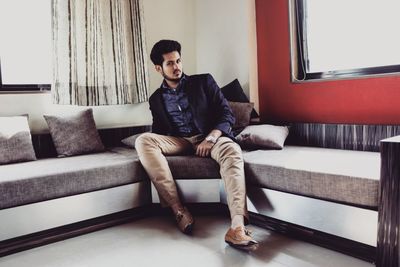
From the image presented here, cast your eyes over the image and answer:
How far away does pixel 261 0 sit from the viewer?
131 inches

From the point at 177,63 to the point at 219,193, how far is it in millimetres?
1029

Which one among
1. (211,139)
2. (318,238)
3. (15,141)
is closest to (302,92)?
(211,139)

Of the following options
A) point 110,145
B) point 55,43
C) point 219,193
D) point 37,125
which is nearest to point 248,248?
point 219,193

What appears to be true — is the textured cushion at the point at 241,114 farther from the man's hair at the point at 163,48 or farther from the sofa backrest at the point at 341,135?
the man's hair at the point at 163,48

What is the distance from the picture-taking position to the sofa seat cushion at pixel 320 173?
179 cm

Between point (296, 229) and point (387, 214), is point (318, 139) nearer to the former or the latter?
point (296, 229)

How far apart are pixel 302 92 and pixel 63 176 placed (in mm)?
2053

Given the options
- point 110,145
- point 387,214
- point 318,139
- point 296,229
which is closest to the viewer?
point 387,214

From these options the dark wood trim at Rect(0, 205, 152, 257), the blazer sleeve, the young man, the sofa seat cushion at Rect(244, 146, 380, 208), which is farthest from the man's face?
the dark wood trim at Rect(0, 205, 152, 257)

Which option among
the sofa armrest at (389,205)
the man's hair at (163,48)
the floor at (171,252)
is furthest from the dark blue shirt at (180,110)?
the sofa armrest at (389,205)

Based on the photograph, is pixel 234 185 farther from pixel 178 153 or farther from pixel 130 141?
pixel 130 141

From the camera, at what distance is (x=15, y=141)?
2582 millimetres

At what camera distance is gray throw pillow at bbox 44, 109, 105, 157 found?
285 centimetres

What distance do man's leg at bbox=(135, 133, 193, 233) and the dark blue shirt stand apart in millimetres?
247
